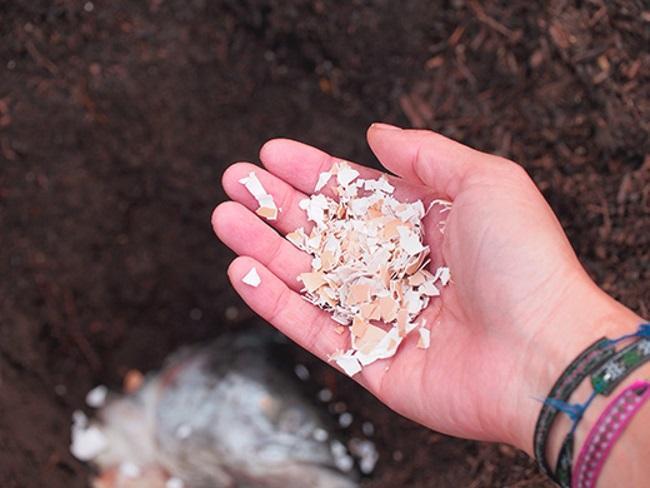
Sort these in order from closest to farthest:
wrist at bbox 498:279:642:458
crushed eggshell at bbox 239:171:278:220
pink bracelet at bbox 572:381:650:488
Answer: pink bracelet at bbox 572:381:650:488 → wrist at bbox 498:279:642:458 → crushed eggshell at bbox 239:171:278:220

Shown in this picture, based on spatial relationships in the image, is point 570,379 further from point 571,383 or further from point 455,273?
point 455,273

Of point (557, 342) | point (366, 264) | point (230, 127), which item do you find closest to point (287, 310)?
point (366, 264)

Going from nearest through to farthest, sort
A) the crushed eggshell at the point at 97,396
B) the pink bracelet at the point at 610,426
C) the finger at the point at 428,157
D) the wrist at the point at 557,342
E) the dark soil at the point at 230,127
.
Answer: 1. the pink bracelet at the point at 610,426
2. the wrist at the point at 557,342
3. the finger at the point at 428,157
4. the dark soil at the point at 230,127
5. the crushed eggshell at the point at 97,396

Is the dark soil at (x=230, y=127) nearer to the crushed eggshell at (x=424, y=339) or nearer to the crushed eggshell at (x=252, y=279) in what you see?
the crushed eggshell at (x=424, y=339)

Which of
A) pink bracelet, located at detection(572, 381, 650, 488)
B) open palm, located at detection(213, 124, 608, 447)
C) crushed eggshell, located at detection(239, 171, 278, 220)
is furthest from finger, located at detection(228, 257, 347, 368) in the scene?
pink bracelet, located at detection(572, 381, 650, 488)

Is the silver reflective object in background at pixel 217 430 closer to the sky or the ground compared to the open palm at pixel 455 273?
closer to the ground

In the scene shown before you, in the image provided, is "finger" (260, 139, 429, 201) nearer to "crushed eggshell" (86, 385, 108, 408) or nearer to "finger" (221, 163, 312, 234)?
"finger" (221, 163, 312, 234)

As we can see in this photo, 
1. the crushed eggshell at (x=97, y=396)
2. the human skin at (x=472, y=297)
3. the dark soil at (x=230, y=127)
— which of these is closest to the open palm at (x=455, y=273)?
the human skin at (x=472, y=297)
